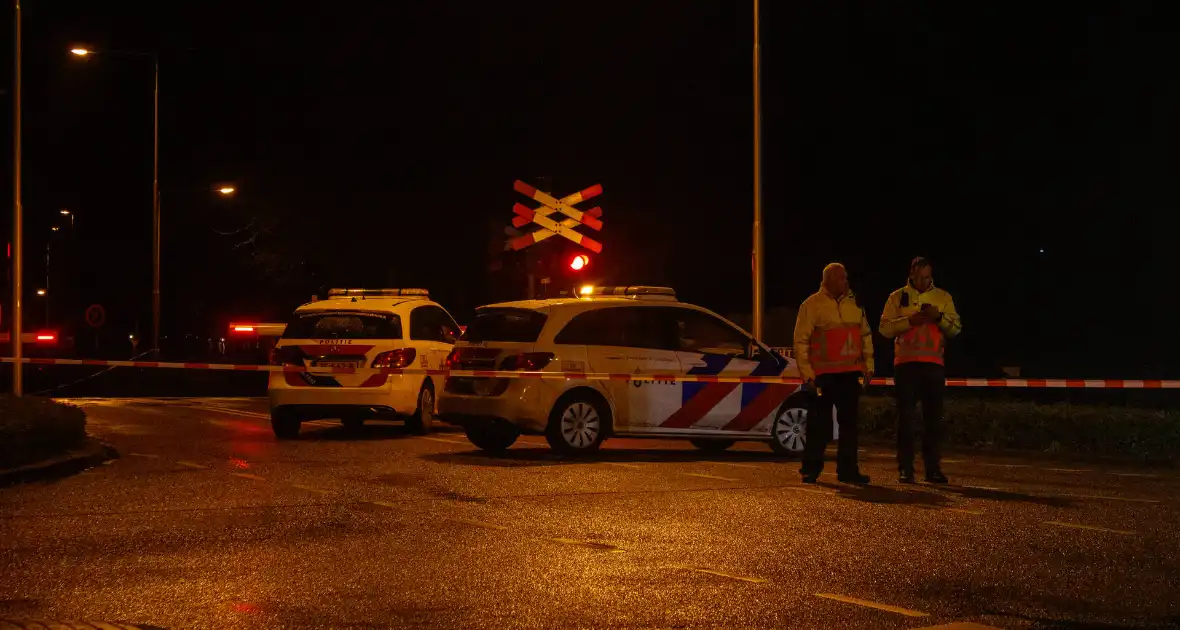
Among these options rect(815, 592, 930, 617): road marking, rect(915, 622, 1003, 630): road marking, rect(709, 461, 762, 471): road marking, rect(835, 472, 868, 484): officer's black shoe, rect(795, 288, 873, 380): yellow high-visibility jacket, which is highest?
rect(795, 288, 873, 380): yellow high-visibility jacket

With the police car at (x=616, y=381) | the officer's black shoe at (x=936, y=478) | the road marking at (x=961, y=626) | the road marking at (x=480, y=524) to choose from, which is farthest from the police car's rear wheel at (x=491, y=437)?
the road marking at (x=961, y=626)

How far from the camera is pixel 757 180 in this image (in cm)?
2062

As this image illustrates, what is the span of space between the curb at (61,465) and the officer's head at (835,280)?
6497 millimetres

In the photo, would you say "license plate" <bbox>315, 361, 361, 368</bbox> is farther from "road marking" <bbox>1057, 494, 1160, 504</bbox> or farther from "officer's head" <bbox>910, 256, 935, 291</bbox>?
"road marking" <bbox>1057, 494, 1160, 504</bbox>

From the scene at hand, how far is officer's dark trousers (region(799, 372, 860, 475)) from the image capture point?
11.9m

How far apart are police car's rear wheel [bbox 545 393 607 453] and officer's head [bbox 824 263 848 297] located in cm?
321

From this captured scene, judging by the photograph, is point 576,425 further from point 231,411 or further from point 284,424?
point 231,411

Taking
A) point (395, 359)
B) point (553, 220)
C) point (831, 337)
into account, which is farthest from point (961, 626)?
point (553, 220)

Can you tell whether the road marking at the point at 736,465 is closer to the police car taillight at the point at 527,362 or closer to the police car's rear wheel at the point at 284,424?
the police car taillight at the point at 527,362

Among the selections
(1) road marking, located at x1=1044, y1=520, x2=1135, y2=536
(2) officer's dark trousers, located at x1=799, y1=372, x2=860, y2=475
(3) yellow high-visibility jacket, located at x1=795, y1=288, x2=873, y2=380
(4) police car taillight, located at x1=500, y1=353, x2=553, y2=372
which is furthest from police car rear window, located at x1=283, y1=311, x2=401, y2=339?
(1) road marking, located at x1=1044, y1=520, x2=1135, y2=536

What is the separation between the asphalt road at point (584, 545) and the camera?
22.3ft

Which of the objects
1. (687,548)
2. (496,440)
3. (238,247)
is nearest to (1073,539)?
(687,548)

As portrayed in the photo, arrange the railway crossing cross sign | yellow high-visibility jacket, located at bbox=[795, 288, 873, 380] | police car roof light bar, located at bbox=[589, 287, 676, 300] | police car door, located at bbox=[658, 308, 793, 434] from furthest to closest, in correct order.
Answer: the railway crossing cross sign
police car roof light bar, located at bbox=[589, 287, 676, 300]
police car door, located at bbox=[658, 308, 793, 434]
yellow high-visibility jacket, located at bbox=[795, 288, 873, 380]

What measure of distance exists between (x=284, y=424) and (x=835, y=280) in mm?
7825
